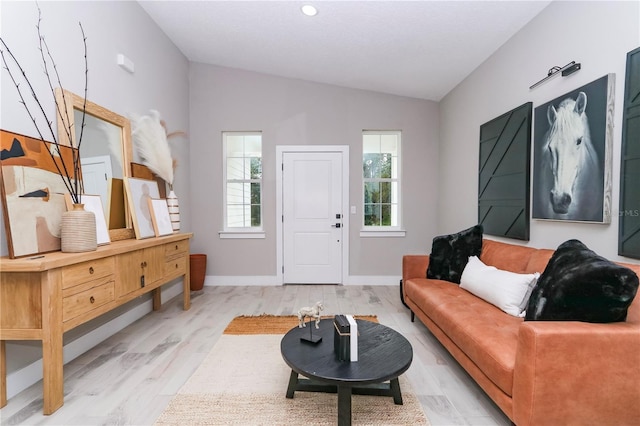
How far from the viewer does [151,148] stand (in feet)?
9.96

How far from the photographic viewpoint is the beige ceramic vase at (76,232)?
1829 mm

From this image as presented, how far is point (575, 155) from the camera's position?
2025mm

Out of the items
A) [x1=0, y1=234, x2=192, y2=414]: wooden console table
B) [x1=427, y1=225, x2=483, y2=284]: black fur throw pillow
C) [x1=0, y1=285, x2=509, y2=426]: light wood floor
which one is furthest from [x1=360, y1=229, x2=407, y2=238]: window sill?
[x1=0, y1=234, x2=192, y2=414]: wooden console table

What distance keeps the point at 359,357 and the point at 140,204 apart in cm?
236

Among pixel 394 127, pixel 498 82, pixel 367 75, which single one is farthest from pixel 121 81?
pixel 498 82

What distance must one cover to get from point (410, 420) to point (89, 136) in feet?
9.83

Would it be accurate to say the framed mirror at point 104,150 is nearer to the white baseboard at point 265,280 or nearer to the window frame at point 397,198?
the white baseboard at point 265,280

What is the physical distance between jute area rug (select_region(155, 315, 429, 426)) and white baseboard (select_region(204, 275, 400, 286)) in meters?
2.07

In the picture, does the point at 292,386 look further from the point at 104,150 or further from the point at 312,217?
the point at 312,217

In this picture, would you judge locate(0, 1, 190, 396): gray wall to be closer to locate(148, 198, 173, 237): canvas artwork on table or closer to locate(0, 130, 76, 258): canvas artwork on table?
locate(0, 130, 76, 258): canvas artwork on table

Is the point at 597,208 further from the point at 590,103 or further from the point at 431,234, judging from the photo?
the point at 431,234

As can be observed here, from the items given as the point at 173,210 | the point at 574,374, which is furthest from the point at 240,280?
the point at 574,374

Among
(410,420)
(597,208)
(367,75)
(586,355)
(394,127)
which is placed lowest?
(410,420)

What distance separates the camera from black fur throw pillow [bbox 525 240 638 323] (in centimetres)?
131
